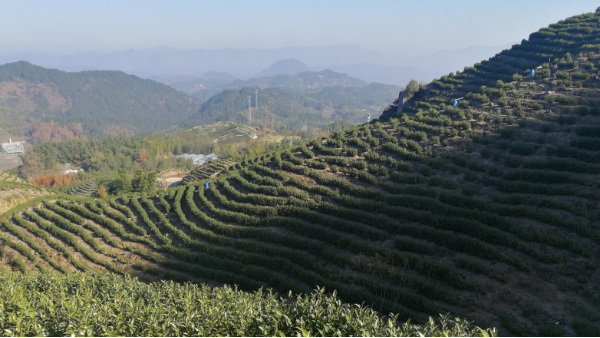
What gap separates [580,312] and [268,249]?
45.9ft

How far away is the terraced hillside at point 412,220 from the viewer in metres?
13.2

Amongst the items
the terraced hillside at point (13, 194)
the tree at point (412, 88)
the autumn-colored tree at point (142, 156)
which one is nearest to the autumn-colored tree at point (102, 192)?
the terraced hillside at point (13, 194)

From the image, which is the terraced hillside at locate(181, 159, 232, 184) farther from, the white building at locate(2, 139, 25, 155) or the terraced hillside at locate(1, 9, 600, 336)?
the white building at locate(2, 139, 25, 155)

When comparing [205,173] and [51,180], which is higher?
[205,173]

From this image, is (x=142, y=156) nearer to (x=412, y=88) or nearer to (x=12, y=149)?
(x=12, y=149)

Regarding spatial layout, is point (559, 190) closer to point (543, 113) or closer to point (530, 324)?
point (530, 324)

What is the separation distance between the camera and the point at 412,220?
A: 18.0m

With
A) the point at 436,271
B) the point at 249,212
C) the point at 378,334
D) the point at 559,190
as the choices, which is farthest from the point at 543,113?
the point at 378,334

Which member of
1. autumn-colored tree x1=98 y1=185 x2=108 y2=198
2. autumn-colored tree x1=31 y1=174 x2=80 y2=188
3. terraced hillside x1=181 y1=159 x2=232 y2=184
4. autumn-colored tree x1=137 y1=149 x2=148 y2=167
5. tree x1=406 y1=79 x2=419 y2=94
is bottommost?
autumn-colored tree x1=31 y1=174 x2=80 y2=188

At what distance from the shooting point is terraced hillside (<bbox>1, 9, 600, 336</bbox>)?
43.4 feet

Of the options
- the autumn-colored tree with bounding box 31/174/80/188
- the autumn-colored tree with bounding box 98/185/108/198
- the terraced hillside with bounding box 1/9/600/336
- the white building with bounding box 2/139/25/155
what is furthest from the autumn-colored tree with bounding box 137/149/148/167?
the terraced hillside with bounding box 1/9/600/336

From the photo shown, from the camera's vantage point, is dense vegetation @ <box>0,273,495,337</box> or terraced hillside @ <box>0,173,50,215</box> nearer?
dense vegetation @ <box>0,273,495,337</box>

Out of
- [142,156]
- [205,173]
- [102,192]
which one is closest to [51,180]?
[142,156]

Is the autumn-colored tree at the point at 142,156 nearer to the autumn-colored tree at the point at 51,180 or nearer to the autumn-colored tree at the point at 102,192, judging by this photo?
the autumn-colored tree at the point at 51,180
